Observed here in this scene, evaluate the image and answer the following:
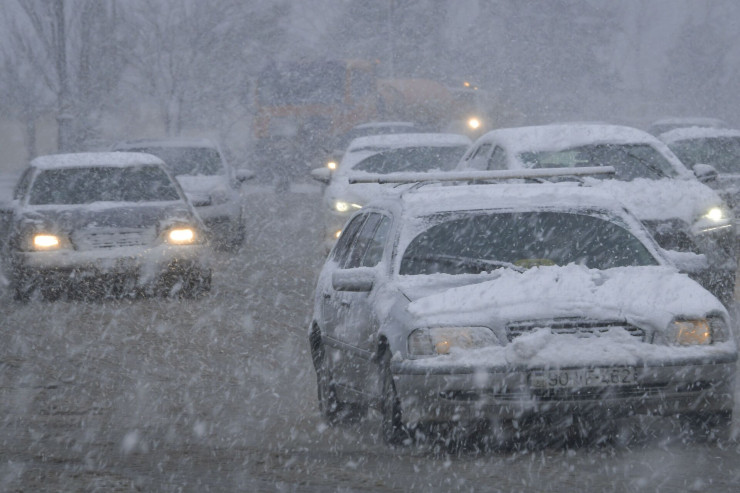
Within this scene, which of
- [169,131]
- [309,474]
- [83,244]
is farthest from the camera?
[169,131]

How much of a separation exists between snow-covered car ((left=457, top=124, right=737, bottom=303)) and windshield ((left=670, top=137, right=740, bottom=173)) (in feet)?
13.7

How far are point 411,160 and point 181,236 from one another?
5.22 metres

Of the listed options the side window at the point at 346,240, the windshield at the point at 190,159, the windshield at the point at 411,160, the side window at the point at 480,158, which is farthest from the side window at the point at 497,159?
the windshield at the point at 190,159

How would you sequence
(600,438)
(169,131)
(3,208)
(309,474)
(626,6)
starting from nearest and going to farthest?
(309,474) → (600,438) → (3,208) → (169,131) → (626,6)

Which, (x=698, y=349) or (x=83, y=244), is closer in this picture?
(x=698, y=349)

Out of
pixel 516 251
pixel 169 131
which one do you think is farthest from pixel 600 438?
pixel 169 131

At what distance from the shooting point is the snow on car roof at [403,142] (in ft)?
60.8

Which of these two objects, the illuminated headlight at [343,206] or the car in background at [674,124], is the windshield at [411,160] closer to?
the illuminated headlight at [343,206]

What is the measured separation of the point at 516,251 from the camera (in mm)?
7527

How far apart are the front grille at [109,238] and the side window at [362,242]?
5.43 m

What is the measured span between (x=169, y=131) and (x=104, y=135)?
98.0 inches

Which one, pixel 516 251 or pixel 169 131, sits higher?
pixel 169 131

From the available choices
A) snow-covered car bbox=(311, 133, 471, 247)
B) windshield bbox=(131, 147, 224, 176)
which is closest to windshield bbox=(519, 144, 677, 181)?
snow-covered car bbox=(311, 133, 471, 247)

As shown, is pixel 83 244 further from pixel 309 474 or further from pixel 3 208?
pixel 309 474
